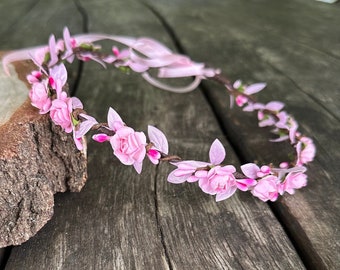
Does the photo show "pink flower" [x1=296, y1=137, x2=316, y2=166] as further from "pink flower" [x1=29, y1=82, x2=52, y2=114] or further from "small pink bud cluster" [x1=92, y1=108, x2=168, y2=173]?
"pink flower" [x1=29, y1=82, x2=52, y2=114]

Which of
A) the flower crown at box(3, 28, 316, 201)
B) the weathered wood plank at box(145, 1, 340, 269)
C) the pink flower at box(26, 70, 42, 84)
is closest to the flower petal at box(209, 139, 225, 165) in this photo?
the flower crown at box(3, 28, 316, 201)

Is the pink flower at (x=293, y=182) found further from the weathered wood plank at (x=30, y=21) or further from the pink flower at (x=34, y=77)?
the weathered wood plank at (x=30, y=21)

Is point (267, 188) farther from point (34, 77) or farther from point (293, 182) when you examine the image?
point (34, 77)

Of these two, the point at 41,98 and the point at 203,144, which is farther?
the point at 203,144

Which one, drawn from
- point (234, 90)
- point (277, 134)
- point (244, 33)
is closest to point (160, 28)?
point (244, 33)

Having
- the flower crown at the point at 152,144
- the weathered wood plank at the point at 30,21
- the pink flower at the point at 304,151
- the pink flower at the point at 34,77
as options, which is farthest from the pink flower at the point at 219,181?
the weathered wood plank at the point at 30,21

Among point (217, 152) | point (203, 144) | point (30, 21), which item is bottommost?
point (30, 21)

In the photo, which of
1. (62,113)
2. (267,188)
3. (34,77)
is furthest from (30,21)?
(267,188)
